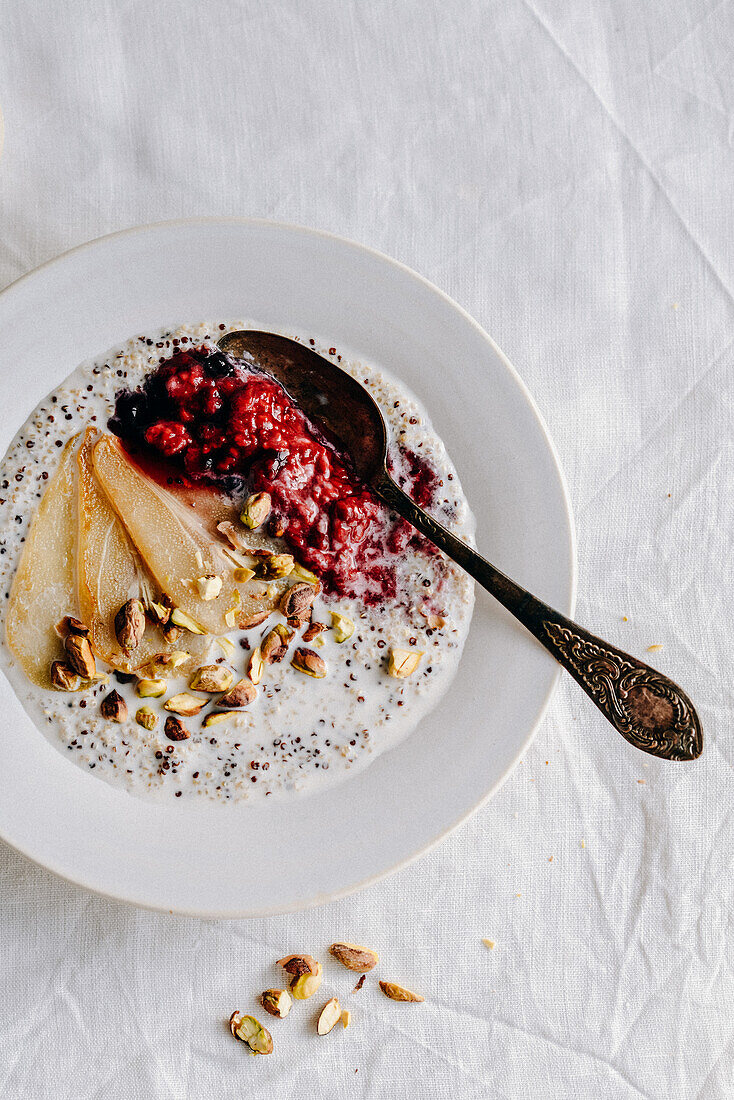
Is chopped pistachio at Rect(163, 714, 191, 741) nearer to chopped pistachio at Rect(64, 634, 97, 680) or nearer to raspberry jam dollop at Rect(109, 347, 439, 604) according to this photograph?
chopped pistachio at Rect(64, 634, 97, 680)

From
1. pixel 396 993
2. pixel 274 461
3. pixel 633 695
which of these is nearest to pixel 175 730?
pixel 274 461

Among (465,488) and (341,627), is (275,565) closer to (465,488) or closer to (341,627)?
(341,627)

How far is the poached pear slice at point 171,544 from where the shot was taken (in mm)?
1299

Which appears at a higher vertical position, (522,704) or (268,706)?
(522,704)

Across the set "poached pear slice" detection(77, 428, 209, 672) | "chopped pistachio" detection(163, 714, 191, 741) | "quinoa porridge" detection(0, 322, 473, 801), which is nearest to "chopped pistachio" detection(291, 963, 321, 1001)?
"quinoa porridge" detection(0, 322, 473, 801)

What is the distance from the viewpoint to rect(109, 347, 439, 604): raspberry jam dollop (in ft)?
4.24

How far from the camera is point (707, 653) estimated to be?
4.80 ft

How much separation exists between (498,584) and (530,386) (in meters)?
0.38

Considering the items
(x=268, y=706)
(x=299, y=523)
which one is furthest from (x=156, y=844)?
(x=299, y=523)

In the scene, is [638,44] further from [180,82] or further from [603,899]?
[603,899]

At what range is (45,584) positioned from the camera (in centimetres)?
130

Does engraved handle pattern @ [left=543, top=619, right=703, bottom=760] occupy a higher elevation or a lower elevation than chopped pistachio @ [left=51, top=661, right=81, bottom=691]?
higher

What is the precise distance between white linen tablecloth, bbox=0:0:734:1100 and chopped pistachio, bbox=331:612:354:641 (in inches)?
14.8

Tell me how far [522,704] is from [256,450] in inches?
21.3
